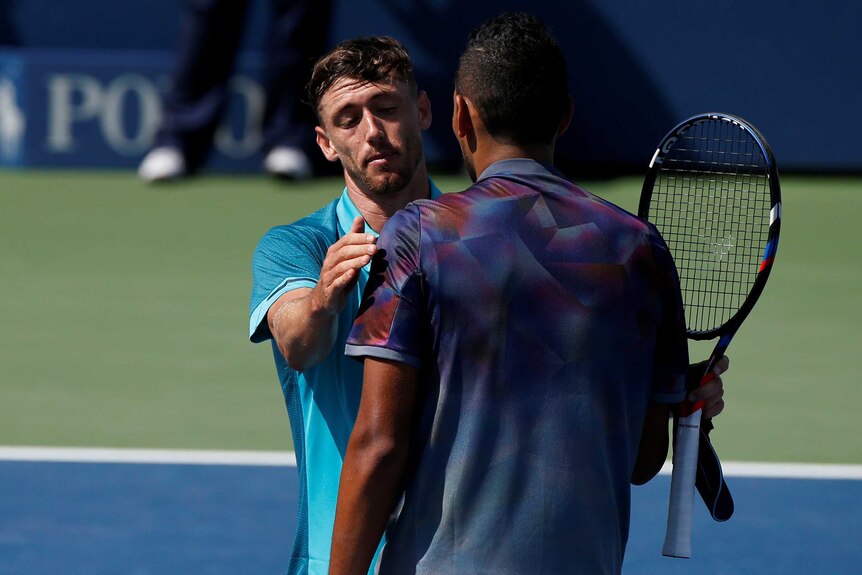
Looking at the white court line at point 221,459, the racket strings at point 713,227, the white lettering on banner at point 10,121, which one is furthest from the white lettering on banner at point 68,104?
the white court line at point 221,459

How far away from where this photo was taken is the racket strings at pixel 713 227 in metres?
3.31

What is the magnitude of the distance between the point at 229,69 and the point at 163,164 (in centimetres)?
98

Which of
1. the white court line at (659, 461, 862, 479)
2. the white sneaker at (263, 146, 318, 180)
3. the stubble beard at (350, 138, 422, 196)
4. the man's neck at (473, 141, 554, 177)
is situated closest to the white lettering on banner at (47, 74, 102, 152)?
the white sneaker at (263, 146, 318, 180)

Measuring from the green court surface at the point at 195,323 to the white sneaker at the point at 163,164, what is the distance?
122 mm

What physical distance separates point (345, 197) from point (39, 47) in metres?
9.62

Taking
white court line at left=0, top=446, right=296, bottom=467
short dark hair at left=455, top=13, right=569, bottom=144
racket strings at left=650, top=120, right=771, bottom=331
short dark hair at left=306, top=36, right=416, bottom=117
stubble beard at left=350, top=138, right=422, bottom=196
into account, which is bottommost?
white court line at left=0, top=446, right=296, bottom=467

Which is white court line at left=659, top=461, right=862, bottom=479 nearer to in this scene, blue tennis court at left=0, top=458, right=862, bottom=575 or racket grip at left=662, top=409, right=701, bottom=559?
blue tennis court at left=0, top=458, right=862, bottom=575

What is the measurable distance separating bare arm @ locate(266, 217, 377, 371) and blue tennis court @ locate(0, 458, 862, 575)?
2222mm

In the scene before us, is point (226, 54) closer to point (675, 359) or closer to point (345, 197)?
point (345, 197)

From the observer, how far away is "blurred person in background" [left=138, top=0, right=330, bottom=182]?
1110 cm

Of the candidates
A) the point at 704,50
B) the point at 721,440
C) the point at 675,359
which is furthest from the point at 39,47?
the point at 675,359

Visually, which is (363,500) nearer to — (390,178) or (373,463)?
(373,463)

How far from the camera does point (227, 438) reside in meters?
5.95

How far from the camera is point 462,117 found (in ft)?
7.63
